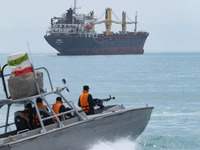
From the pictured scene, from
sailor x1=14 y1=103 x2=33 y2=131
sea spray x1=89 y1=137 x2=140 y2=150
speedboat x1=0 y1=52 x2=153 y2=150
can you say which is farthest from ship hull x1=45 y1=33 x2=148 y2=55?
sailor x1=14 y1=103 x2=33 y2=131

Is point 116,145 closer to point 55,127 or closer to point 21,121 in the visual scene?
point 55,127

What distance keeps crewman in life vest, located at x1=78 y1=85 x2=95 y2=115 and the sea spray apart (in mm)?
905

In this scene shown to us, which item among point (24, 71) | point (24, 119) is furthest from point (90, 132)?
point (24, 71)

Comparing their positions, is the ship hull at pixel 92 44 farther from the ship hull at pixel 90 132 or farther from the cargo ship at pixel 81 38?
the ship hull at pixel 90 132

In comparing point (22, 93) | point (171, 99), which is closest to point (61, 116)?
point (22, 93)

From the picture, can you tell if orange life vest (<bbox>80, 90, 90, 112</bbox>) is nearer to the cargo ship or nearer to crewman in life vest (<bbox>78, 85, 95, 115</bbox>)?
crewman in life vest (<bbox>78, 85, 95, 115</bbox>)

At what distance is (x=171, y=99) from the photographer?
27.5 m

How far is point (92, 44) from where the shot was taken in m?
115

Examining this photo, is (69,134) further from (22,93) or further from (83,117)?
(22,93)

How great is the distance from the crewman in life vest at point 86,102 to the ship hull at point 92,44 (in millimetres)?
101769

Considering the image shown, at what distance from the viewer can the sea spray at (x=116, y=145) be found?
30.9ft

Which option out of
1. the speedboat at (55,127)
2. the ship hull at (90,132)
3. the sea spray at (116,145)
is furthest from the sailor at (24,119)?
the sea spray at (116,145)

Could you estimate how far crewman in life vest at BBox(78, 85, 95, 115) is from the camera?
1015 centimetres

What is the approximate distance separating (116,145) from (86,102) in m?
1.20
